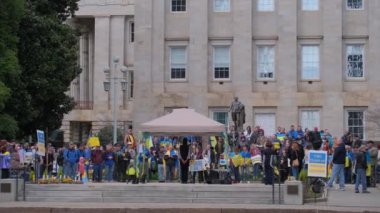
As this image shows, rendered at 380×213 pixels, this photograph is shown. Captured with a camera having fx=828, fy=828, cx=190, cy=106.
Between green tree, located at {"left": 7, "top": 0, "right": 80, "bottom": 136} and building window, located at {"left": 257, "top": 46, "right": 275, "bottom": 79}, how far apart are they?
40.6 ft

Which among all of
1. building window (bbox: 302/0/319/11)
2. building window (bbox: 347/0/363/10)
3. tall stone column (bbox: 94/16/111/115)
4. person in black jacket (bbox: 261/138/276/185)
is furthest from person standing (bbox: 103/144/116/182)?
tall stone column (bbox: 94/16/111/115)

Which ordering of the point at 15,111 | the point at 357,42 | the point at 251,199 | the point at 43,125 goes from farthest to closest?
the point at 357,42
the point at 43,125
the point at 15,111
the point at 251,199

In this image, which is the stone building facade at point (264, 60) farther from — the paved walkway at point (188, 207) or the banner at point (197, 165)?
the paved walkway at point (188, 207)

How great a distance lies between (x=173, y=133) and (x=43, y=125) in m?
15.7

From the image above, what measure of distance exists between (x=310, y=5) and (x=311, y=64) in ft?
12.6

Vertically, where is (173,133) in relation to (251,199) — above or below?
above

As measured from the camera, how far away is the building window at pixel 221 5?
53500mm

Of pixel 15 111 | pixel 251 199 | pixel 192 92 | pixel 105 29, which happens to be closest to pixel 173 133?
pixel 251 199

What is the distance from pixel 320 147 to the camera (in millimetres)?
37125

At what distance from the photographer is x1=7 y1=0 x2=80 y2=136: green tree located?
145ft

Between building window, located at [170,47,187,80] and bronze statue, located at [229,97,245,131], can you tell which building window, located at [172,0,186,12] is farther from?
bronze statue, located at [229,97,245,131]

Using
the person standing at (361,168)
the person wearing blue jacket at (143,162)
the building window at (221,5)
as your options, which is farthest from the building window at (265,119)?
the person standing at (361,168)

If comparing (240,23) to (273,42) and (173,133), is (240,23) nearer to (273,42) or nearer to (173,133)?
(273,42)

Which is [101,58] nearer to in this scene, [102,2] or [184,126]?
[102,2]
